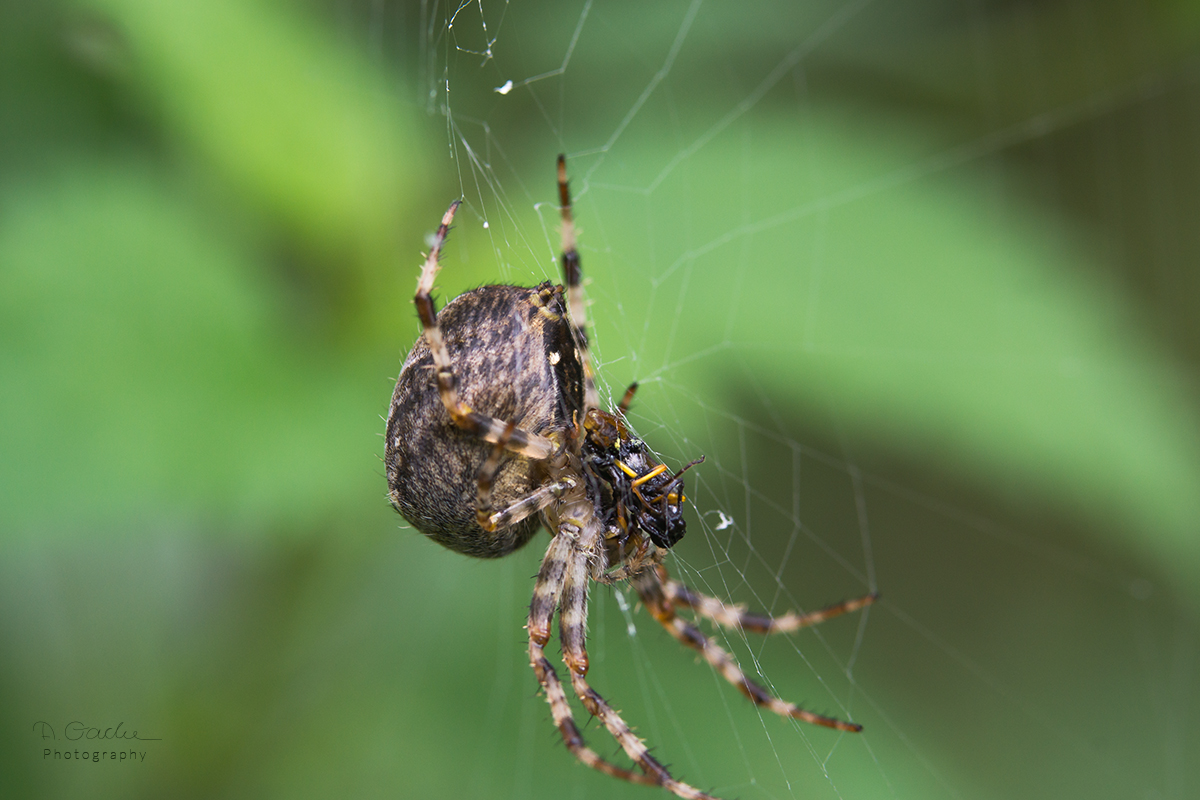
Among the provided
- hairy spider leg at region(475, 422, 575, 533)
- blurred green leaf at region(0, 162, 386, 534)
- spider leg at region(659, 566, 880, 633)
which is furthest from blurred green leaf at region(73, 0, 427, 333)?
spider leg at region(659, 566, 880, 633)

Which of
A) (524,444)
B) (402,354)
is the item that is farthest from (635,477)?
(402,354)

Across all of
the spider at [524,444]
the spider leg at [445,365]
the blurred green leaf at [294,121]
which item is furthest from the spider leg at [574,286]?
the blurred green leaf at [294,121]

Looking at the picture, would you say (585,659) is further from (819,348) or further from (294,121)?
(294,121)

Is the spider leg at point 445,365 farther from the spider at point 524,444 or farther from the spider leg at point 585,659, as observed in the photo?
the spider leg at point 585,659

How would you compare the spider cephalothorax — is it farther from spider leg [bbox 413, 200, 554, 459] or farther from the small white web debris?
the small white web debris

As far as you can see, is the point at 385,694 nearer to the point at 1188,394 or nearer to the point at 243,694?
the point at 243,694
